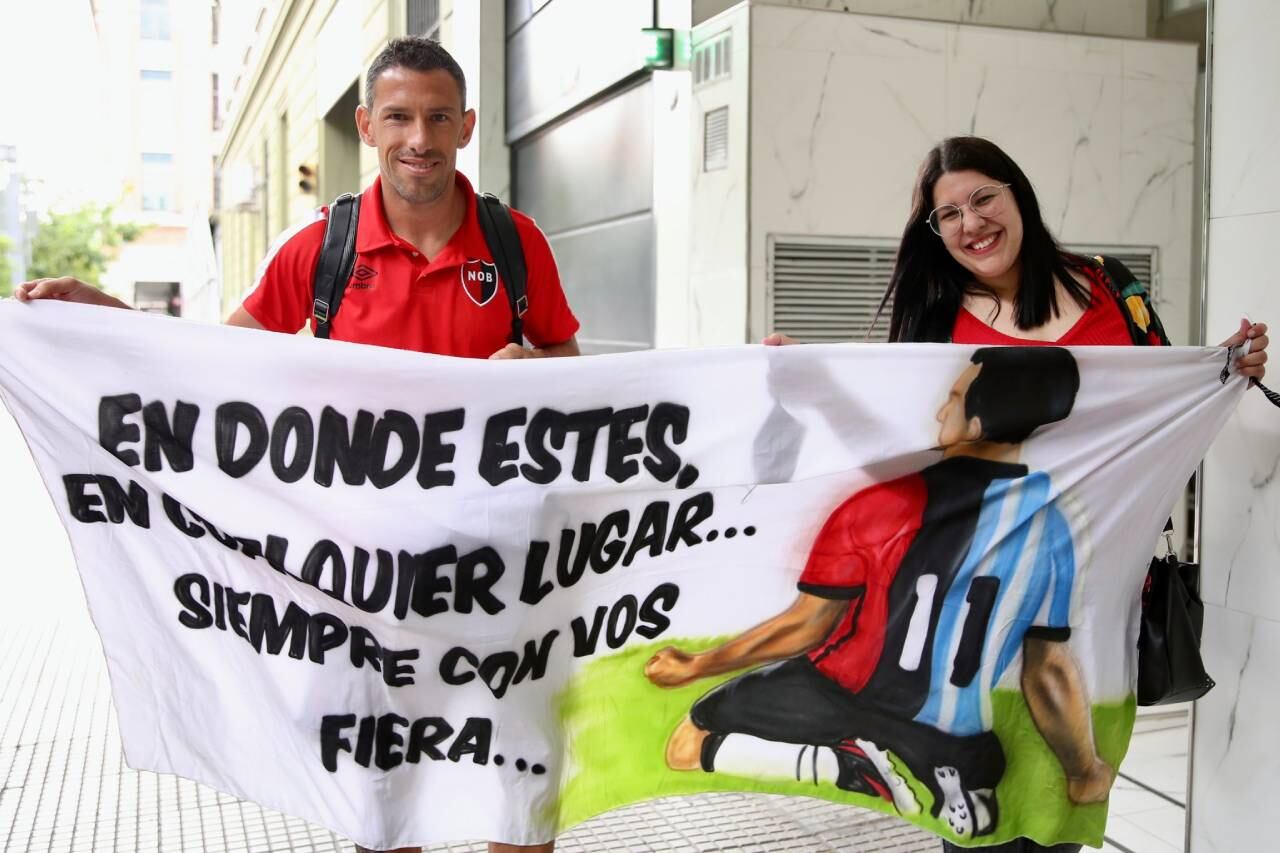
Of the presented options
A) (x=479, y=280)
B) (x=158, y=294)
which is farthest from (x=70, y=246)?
(x=479, y=280)

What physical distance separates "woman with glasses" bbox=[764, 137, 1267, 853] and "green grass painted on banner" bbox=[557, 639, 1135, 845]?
7 centimetres

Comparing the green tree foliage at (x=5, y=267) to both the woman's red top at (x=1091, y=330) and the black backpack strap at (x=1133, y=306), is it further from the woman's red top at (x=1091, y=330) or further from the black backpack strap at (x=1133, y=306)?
the black backpack strap at (x=1133, y=306)

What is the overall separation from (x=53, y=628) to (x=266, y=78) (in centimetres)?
2326

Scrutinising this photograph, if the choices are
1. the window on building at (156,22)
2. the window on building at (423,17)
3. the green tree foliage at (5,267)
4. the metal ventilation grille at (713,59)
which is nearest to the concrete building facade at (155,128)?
the window on building at (156,22)

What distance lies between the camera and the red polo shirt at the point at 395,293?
2869mm

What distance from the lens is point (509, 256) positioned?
295 centimetres

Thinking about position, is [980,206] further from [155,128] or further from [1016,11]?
[155,128]

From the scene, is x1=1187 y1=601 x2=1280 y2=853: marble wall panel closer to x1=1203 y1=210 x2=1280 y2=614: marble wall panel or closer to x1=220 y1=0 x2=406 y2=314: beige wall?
x1=1203 y1=210 x2=1280 y2=614: marble wall panel

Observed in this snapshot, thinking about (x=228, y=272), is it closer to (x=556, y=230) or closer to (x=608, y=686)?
(x=556, y=230)

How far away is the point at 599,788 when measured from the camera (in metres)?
2.66

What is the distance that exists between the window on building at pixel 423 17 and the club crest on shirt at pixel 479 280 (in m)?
9.51

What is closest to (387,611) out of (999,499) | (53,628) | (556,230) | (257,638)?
(257,638)

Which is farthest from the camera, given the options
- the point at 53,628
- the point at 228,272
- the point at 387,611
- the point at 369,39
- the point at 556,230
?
the point at 228,272

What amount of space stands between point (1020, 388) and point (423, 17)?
1091 cm
